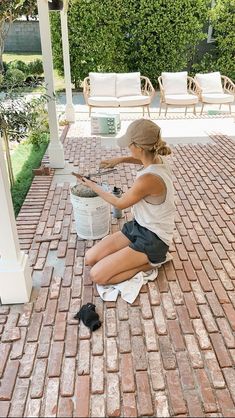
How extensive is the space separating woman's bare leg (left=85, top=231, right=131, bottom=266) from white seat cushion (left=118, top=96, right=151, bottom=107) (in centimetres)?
463

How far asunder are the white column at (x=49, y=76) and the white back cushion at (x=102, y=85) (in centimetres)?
302

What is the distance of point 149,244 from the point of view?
2357mm

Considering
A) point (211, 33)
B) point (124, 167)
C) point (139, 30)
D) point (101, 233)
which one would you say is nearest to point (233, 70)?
point (211, 33)

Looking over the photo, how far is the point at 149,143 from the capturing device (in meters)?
2.21

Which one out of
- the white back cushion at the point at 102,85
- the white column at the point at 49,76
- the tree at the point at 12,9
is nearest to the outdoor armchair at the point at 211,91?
the white back cushion at the point at 102,85

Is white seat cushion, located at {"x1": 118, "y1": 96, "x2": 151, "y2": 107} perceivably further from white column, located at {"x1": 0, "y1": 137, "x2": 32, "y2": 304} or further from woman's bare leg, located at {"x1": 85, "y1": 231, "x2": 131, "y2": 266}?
white column, located at {"x1": 0, "y1": 137, "x2": 32, "y2": 304}

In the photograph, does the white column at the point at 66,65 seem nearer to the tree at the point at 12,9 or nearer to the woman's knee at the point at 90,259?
the tree at the point at 12,9

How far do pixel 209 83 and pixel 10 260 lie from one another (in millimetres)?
6477

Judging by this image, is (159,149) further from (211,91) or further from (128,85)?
(211,91)

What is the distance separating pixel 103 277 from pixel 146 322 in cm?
41

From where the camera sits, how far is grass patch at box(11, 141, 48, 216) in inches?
149

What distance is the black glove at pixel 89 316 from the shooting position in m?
2.08

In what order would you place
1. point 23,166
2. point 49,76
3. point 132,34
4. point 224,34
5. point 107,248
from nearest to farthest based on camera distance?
point 107,248, point 49,76, point 23,166, point 132,34, point 224,34

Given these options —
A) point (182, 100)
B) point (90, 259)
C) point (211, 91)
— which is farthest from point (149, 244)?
point (211, 91)
